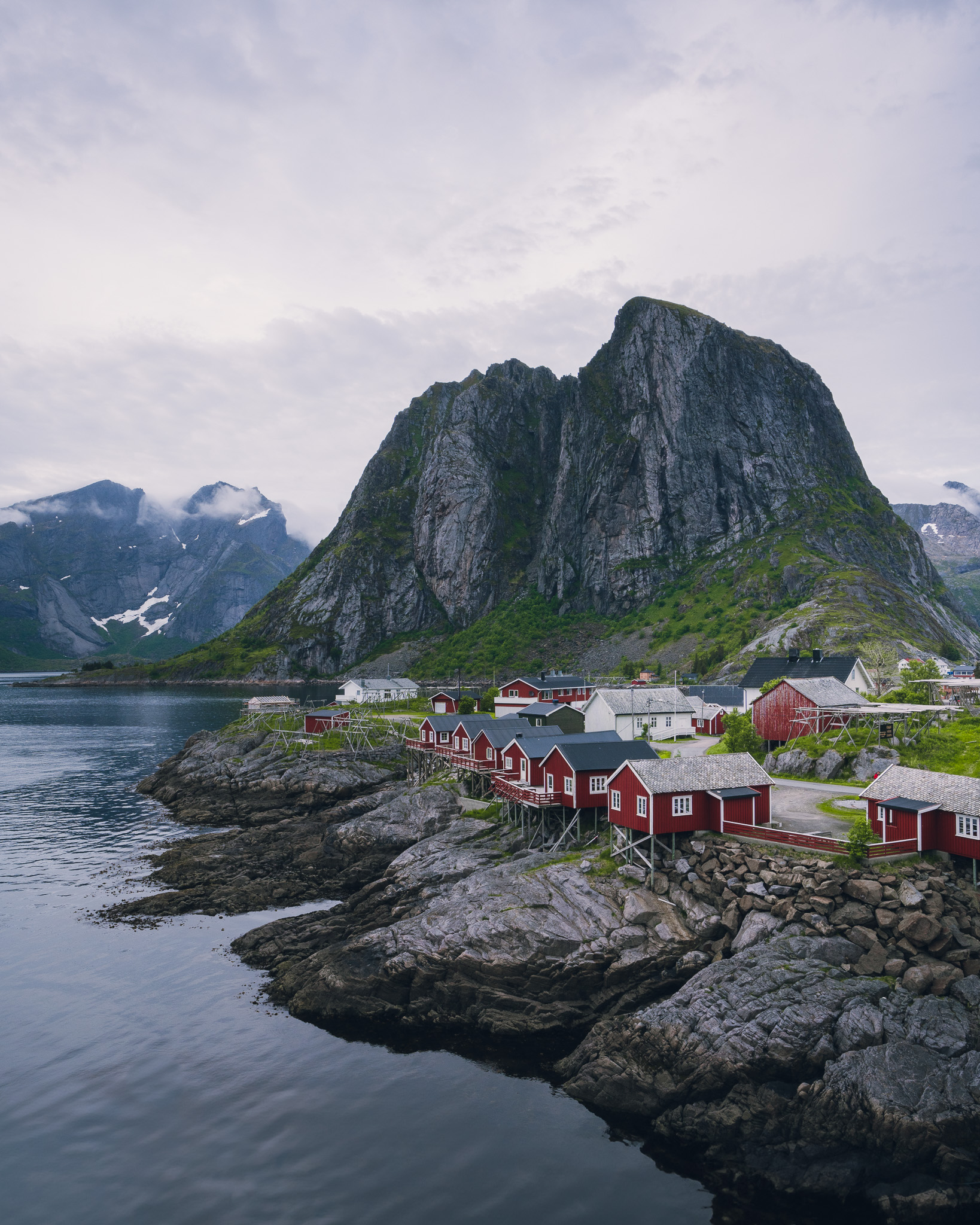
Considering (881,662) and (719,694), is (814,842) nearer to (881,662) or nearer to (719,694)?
(719,694)

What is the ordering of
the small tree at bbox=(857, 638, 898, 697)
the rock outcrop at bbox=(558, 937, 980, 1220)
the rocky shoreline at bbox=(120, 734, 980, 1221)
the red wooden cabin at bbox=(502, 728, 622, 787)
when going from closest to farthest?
the rock outcrop at bbox=(558, 937, 980, 1220)
the rocky shoreline at bbox=(120, 734, 980, 1221)
the red wooden cabin at bbox=(502, 728, 622, 787)
the small tree at bbox=(857, 638, 898, 697)

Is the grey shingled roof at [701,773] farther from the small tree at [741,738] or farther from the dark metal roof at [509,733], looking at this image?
the dark metal roof at [509,733]

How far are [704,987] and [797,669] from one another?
164 ft

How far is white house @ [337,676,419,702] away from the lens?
12556 centimetres

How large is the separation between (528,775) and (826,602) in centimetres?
9349

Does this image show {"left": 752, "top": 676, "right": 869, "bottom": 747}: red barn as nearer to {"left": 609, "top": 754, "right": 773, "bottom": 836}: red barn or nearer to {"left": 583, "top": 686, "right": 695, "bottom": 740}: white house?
{"left": 583, "top": 686, "right": 695, "bottom": 740}: white house

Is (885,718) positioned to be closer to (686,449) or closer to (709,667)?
(709,667)

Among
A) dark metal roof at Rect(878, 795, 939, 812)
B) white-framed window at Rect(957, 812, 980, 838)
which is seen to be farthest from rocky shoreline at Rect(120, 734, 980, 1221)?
dark metal roof at Rect(878, 795, 939, 812)

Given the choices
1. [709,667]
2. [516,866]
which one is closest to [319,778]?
[516,866]

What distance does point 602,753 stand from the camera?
44781 mm

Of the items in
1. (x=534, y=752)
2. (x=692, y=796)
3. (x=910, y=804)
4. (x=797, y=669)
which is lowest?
(x=692, y=796)

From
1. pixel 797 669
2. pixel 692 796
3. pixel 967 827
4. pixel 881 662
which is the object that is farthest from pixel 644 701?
pixel 967 827

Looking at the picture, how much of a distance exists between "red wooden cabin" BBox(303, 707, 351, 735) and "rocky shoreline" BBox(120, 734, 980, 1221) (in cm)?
4116

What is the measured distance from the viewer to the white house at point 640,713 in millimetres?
66875
